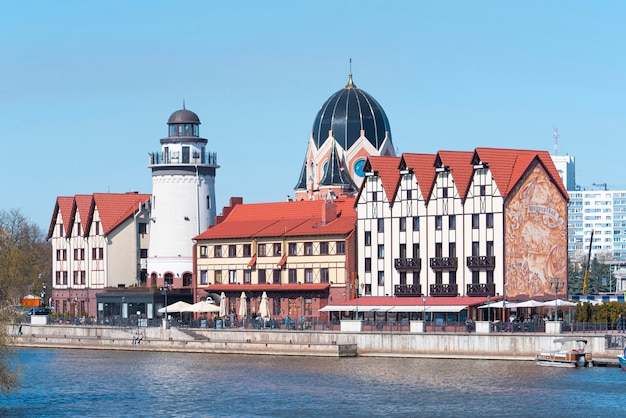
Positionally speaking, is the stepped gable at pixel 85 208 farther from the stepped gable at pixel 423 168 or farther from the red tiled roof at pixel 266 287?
the stepped gable at pixel 423 168

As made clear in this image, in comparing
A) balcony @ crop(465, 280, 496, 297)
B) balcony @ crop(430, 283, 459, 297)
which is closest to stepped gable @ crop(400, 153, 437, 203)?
balcony @ crop(430, 283, 459, 297)

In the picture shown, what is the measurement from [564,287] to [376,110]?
141 feet

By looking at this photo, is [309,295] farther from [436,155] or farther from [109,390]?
[109,390]

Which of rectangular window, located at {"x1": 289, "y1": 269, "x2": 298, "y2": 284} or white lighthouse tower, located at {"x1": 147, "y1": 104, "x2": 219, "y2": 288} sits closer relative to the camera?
rectangular window, located at {"x1": 289, "y1": 269, "x2": 298, "y2": 284}

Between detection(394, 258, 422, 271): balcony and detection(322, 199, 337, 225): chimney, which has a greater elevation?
detection(322, 199, 337, 225): chimney

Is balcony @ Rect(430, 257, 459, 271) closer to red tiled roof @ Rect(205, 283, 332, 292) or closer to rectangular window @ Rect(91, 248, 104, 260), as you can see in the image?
red tiled roof @ Rect(205, 283, 332, 292)

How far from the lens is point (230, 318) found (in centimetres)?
12062

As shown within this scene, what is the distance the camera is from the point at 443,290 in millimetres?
112688

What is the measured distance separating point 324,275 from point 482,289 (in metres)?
17.7

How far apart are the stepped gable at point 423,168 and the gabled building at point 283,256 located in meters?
8.13

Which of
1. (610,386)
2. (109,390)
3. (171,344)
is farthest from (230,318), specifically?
(610,386)

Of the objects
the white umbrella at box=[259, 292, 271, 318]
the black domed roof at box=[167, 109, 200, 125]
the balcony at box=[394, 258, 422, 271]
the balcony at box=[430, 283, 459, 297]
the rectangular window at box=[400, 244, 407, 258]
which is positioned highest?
the black domed roof at box=[167, 109, 200, 125]

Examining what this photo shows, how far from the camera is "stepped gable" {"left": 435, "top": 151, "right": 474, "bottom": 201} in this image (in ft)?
372

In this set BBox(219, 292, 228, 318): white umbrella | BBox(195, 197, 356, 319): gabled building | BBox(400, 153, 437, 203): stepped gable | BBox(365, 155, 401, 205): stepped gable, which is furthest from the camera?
BBox(219, 292, 228, 318): white umbrella
